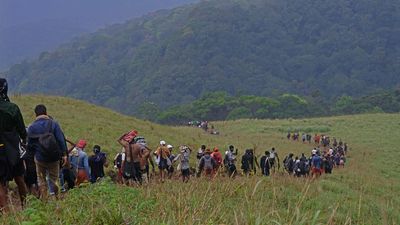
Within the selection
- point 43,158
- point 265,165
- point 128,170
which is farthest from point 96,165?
point 265,165

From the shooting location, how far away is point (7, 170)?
606cm

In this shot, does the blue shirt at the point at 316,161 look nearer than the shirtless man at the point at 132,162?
No

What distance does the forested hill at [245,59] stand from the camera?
5433 inches

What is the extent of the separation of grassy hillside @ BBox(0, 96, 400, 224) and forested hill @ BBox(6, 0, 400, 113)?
2836 inches

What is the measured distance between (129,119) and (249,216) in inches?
1067

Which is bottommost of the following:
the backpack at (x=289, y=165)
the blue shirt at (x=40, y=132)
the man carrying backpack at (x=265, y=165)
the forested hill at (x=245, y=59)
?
the backpack at (x=289, y=165)

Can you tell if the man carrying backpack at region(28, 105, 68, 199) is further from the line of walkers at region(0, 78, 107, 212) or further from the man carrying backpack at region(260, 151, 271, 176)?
the man carrying backpack at region(260, 151, 271, 176)

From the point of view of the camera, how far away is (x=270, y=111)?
3440 inches

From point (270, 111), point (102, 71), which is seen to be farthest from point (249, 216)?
point (102, 71)

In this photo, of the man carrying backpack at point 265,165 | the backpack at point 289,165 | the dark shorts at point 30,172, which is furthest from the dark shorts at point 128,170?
the backpack at point 289,165

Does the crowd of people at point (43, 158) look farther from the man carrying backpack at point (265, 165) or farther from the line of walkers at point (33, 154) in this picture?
the man carrying backpack at point (265, 165)

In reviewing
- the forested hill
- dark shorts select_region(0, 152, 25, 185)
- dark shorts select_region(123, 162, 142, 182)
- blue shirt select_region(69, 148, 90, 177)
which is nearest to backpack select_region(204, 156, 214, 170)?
dark shorts select_region(123, 162, 142, 182)

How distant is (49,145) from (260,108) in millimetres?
80565

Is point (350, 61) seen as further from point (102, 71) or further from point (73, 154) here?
point (73, 154)
